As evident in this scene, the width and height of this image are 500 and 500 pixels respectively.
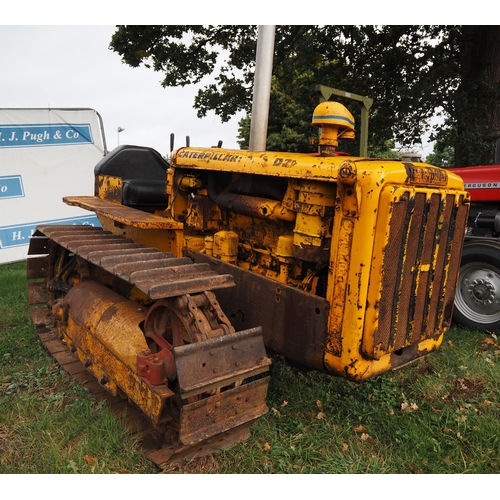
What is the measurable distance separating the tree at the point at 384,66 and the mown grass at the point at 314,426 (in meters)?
4.96

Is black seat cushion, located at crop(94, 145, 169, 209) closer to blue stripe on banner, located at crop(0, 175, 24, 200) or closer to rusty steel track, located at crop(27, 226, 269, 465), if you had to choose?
rusty steel track, located at crop(27, 226, 269, 465)

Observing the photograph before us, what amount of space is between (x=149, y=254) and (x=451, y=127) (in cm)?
634

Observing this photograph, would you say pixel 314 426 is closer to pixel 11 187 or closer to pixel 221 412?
pixel 221 412

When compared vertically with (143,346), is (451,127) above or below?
above

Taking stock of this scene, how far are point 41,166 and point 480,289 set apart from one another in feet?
19.5

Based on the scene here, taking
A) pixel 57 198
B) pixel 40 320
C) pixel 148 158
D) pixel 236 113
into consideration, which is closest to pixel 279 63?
pixel 236 113

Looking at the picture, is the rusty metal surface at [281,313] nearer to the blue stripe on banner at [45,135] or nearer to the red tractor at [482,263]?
the red tractor at [482,263]

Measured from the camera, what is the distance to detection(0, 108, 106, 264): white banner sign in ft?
21.7

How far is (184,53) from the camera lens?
10.6 metres

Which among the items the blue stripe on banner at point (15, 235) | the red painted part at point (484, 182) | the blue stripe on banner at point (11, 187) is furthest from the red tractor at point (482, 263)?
the blue stripe on banner at point (11, 187)

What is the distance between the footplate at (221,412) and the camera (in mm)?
2185

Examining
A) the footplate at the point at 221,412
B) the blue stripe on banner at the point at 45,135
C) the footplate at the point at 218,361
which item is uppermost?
the blue stripe on banner at the point at 45,135

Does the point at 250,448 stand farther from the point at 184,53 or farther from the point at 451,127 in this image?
the point at 184,53

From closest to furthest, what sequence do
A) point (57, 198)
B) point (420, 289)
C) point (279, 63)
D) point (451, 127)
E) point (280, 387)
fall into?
point (420, 289) → point (280, 387) → point (57, 198) → point (451, 127) → point (279, 63)
